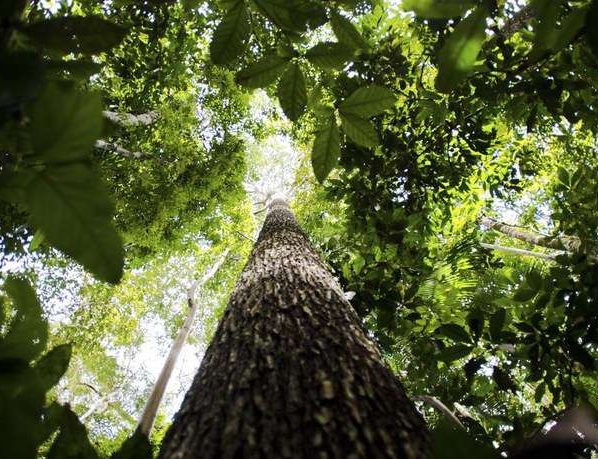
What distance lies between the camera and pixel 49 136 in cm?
38

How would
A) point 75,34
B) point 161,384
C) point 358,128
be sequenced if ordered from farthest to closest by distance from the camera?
point 161,384 → point 358,128 → point 75,34

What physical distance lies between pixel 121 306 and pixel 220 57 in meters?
11.8

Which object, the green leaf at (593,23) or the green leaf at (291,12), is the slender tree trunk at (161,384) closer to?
the green leaf at (291,12)

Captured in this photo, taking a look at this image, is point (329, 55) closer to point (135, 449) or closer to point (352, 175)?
point (135, 449)

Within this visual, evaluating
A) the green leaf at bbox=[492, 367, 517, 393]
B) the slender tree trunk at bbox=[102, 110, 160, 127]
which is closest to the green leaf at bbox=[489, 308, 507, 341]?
the green leaf at bbox=[492, 367, 517, 393]

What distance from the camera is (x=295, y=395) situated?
1.20m

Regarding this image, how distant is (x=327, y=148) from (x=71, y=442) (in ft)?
2.74

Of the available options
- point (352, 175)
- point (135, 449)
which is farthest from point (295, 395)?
point (352, 175)

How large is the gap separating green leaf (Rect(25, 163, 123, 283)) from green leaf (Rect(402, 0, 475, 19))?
25.4 inches

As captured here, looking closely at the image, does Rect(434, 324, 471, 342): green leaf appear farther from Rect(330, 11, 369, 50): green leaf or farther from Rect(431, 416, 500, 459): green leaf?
Rect(431, 416, 500, 459): green leaf

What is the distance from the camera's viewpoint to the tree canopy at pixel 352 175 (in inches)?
17.5

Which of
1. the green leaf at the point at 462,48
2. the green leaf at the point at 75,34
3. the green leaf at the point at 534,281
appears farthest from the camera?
the green leaf at the point at 534,281

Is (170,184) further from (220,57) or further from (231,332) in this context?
(220,57)

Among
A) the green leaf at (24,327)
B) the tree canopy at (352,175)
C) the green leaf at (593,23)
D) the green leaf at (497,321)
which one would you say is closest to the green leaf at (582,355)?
the tree canopy at (352,175)
